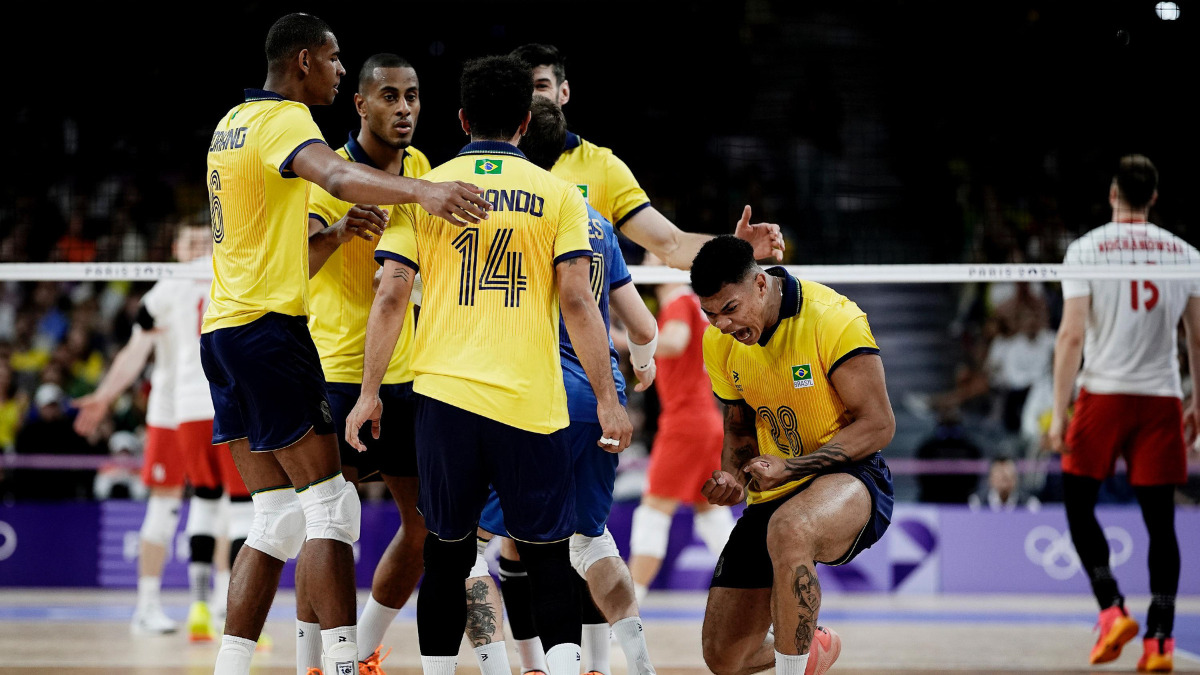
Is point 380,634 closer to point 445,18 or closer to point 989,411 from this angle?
point 445,18

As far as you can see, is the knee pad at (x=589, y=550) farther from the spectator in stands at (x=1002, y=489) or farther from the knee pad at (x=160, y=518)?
the spectator in stands at (x=1002, y=489)

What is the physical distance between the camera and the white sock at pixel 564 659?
4332 millimetres

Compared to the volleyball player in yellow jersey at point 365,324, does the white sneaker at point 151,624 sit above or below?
below

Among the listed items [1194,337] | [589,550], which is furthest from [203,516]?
[1194,337]

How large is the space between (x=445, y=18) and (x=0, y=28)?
6.56 metres

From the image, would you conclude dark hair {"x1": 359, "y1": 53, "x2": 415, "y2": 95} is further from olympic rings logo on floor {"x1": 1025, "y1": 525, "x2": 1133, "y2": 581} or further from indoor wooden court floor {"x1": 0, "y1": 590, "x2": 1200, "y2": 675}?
olympic rings logo on floor {"x1": 1025, "y1": 525, "x2": 1133, "y2": 581}

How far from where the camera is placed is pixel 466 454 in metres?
4.30

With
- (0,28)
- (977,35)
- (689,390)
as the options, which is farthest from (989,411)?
(0,28)

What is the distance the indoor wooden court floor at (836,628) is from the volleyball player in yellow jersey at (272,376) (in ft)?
6.05

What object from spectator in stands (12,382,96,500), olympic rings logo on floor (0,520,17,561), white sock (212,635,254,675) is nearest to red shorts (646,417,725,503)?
white sock (212,635,254,675)

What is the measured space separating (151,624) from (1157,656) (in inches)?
246

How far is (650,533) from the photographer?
764 centimetres

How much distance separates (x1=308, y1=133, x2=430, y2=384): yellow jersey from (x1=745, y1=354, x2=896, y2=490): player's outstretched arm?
63.9 inches

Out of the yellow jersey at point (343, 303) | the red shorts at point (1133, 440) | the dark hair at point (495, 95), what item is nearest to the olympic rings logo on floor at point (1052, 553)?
the red shorts at point (1133, 440)
